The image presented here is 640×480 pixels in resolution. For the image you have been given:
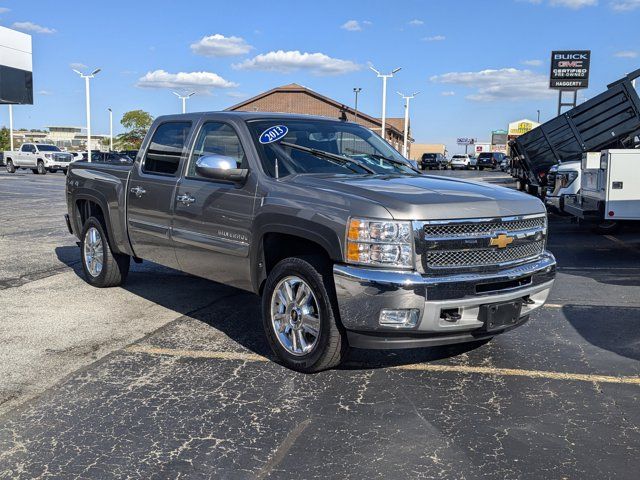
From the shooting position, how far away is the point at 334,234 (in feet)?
13.9

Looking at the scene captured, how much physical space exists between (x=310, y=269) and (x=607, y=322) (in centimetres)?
332

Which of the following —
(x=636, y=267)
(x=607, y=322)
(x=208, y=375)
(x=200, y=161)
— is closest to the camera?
(x=208, y=375)

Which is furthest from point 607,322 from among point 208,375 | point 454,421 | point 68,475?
point 68,475

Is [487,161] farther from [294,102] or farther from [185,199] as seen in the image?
[185,199]

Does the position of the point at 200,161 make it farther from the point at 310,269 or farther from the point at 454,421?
the point at 454,421

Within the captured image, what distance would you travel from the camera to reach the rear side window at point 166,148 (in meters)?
5.97

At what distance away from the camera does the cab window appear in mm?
5321

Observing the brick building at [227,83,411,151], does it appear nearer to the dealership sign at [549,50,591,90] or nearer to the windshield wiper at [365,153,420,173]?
the dealership sign at [549,50,591,90]

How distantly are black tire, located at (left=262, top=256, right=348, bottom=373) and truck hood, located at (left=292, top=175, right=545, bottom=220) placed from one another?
538mm

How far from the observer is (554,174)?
47.3 ft

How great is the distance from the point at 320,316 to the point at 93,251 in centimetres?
397

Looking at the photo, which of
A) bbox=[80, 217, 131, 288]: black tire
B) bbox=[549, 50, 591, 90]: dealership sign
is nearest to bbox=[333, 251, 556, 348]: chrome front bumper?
bbox=[80, 217, 131, 288]: black tire

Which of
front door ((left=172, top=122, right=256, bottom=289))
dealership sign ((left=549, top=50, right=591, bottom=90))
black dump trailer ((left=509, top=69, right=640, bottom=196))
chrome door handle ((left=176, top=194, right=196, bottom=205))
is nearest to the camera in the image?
front door ((left=172, top=122, right=256, bottom=289))

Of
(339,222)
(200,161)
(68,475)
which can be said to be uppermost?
(200,161)
